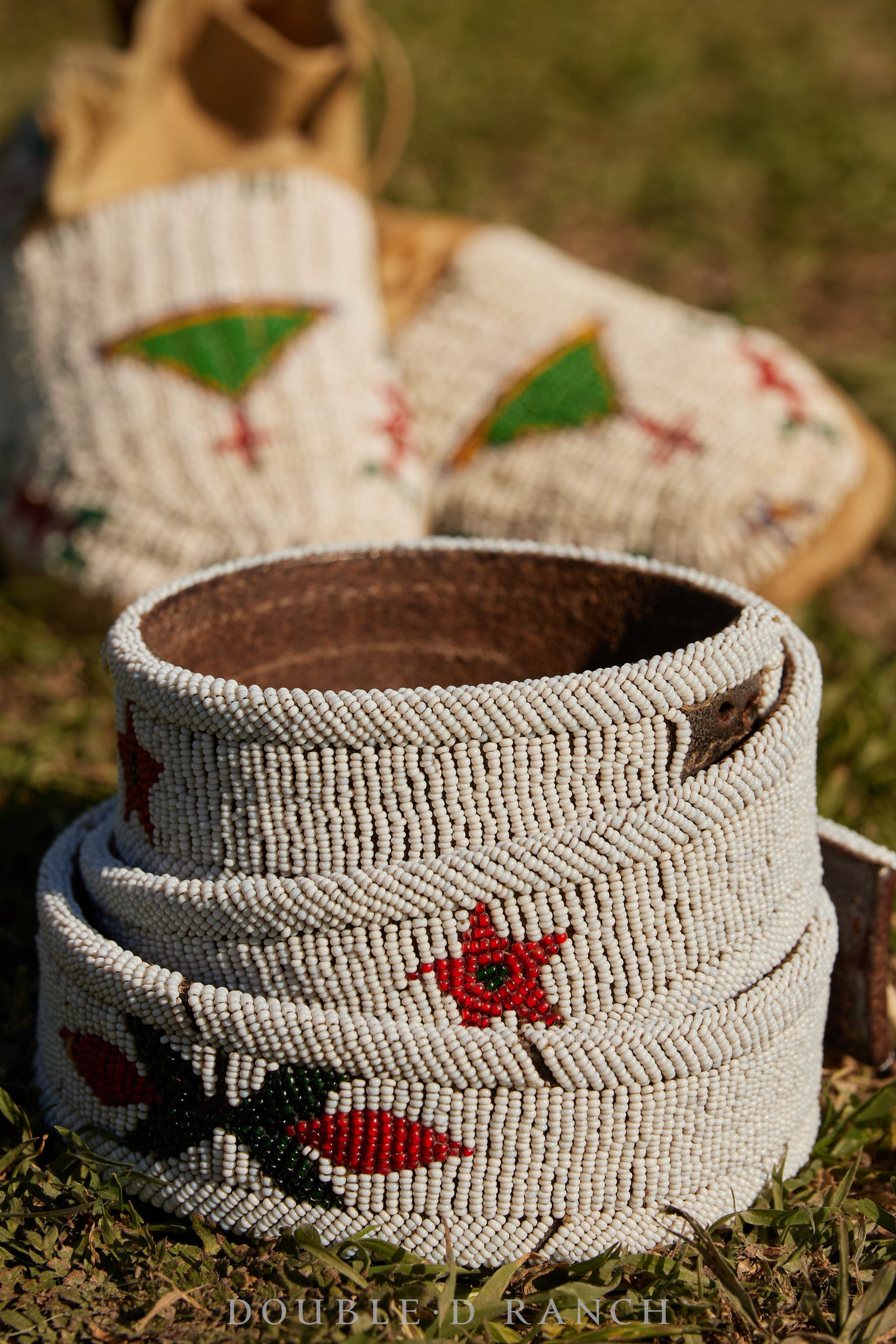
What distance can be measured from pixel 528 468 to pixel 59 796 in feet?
3.02

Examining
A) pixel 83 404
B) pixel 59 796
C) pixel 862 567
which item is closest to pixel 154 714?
pixel 59 796

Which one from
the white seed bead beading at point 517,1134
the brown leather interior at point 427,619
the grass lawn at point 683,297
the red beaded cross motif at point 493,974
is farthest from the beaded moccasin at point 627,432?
the red beaded cross motif at point 493,974

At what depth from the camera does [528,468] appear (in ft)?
7.23

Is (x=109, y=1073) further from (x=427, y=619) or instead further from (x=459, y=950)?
(x=427, y=619)

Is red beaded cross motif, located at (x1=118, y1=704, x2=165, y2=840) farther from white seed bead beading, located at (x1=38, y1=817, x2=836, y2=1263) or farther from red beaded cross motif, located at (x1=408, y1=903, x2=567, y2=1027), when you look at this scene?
red beaded cross motif, located at (x1=408, y1=903, x2=567, y2=1027)

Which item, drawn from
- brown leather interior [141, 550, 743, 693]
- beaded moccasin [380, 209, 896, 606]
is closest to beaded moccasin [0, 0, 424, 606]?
beaded moccasin [380, 209, 896, 606]

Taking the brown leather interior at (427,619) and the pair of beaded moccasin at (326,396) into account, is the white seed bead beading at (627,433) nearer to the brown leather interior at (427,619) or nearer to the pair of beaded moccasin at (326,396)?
the pair of beaded moccasin at (326,396)

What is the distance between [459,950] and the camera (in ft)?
3.51

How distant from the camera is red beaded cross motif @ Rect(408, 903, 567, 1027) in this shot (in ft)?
3.51

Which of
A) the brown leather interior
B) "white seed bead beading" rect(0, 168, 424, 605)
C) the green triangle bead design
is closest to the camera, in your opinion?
the brown leather interior

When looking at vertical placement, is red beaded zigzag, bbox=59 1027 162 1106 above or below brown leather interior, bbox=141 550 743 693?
below

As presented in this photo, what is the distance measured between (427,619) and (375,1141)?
620 millimetres

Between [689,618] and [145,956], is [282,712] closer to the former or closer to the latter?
[145,956]

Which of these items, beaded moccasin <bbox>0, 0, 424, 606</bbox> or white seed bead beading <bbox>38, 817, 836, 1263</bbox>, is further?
beaded moccasin <bbox>0, 0, 424, 606</bbox>
